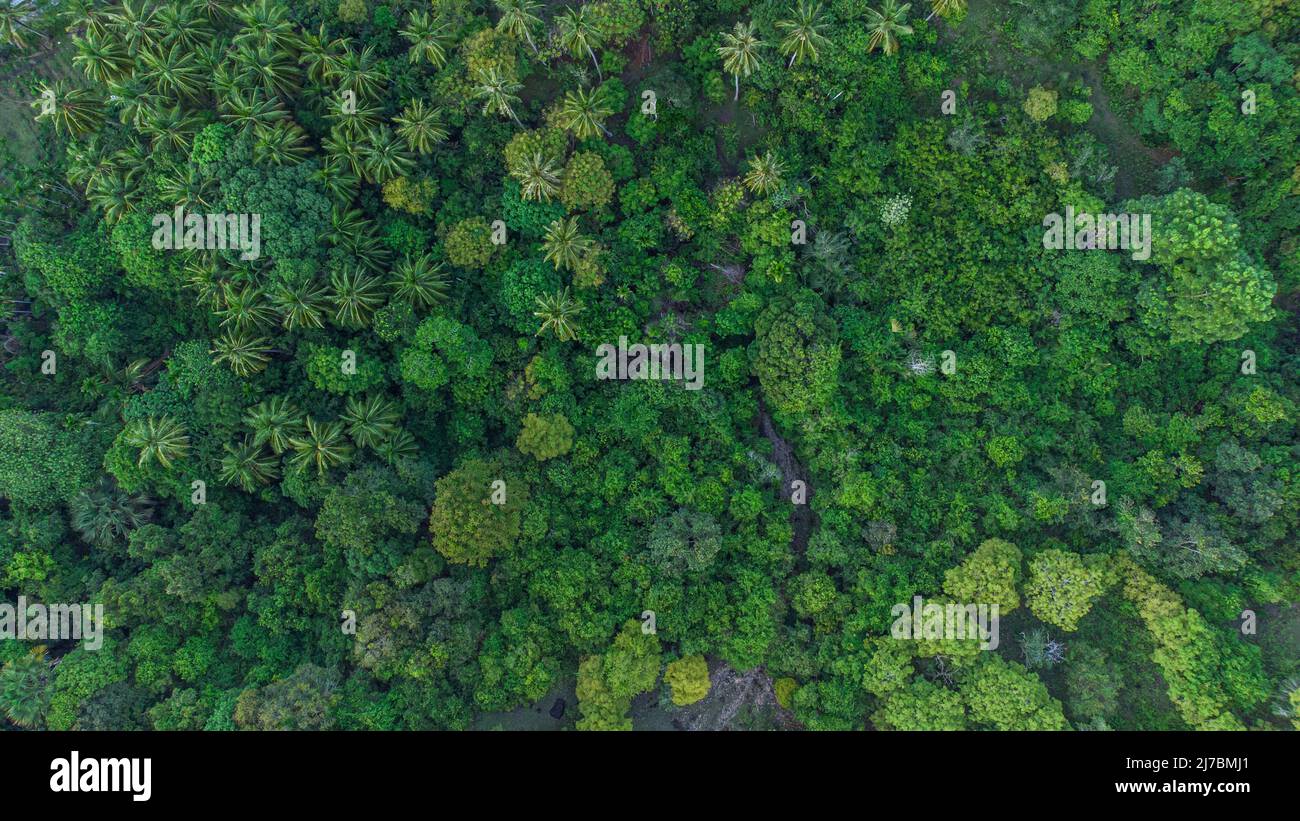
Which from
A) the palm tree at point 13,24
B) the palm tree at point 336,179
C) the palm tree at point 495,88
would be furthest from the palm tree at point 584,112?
the palm tree at point 13,24

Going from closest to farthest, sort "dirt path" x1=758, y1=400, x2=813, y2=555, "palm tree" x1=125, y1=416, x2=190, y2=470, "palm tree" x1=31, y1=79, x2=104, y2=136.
Answer: "palm tree" x1=125, y1=416, x2=190, y2=470 → "palm tree" x1=31, y1=79, x2=104, y2=136 → "dirt path" x1=758, y1=400, x2=813, y2=555

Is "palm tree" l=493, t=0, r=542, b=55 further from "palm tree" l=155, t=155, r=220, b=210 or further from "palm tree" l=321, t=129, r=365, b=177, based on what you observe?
"palm tree" l=155, t=155, r=220, b=210

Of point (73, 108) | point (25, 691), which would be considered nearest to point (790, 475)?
point (25, 691)

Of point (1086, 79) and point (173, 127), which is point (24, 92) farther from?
point (1086, 79)

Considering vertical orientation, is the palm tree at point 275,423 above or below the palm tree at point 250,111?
below

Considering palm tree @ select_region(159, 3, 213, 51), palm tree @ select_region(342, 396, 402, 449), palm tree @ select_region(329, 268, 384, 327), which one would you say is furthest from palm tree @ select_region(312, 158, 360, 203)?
palm tree @ select_region(342, 396, 402, 449)

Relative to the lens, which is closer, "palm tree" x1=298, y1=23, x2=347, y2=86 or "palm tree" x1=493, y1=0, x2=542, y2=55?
"palm tree" x1=493, y1=0, x2=542, y2=55

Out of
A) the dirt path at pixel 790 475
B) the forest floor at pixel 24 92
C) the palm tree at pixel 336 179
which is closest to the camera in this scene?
the palm tree at pixel 336 179

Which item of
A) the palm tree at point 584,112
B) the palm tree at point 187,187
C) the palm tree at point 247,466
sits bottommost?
the palm tree at point 247,466

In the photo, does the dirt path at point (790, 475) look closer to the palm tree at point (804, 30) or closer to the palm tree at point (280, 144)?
the palm tree at point (804, 30)
